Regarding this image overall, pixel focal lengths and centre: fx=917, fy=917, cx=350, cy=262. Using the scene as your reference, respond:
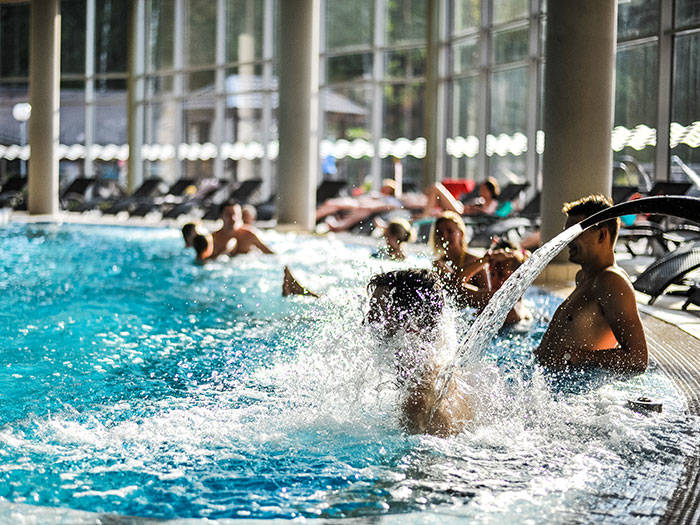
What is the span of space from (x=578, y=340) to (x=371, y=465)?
153 centimetres

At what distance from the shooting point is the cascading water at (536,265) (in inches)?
102

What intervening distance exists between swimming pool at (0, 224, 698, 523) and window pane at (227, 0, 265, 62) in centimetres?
1233

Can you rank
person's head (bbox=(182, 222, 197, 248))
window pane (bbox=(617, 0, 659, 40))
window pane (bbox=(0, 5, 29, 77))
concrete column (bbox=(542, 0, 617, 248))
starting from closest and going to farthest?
1. concrete column (bbox=(542, 0, 617, 248))
2. person's head (bbox=(182, 222, 197, 248))
3. window pane (bbox=(617, 0, 659, 40))
4. window pane (bbox=(0, 5, 29, 77))

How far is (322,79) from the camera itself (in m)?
16.7

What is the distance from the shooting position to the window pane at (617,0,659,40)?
10.4 meters

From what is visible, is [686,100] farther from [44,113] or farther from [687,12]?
[44,113]

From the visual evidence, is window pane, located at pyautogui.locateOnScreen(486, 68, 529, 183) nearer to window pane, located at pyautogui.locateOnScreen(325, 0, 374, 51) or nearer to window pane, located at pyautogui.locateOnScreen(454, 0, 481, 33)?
window pane, located at pyautogui.locateOnScreen(454, 0, 481, 33)

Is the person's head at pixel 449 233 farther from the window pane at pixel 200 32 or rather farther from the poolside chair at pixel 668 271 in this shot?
the window pane at pixel 200 32

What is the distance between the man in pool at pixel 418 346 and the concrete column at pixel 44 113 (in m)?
15.3

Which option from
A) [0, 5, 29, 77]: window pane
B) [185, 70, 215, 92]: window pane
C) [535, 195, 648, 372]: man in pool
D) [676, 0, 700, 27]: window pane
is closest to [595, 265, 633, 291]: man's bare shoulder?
[535, 195, 648, 372]: man in pool

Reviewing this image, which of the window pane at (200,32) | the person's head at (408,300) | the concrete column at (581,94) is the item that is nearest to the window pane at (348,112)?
the window pane at (200,32)

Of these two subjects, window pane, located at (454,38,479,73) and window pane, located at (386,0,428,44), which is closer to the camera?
window pane, located at (454,38,479,73)

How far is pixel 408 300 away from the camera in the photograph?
9.73 ft

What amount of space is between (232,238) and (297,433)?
6.18 meters
